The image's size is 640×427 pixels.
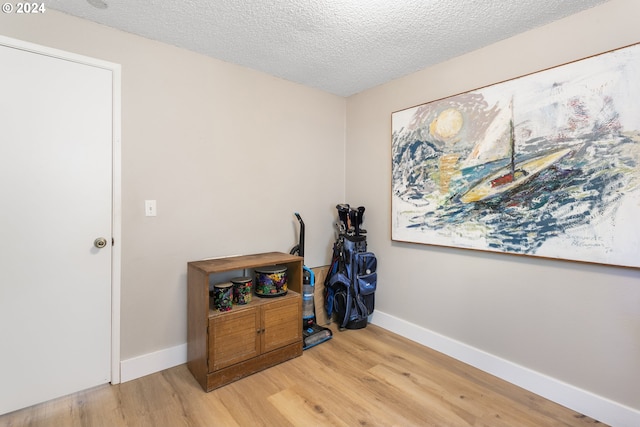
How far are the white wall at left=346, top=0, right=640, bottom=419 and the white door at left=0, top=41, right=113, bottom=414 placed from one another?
2304 mm

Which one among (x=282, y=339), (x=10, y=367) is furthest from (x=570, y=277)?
(x=10, y=367)

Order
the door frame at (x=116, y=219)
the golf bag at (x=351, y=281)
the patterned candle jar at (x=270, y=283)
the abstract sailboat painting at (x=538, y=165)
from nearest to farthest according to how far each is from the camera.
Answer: the abstract sailboat painting at (x=538, y=165)
the door frame at (x=116, y=219)
the patterned candle jar at (x=270, y=283)
the golf bag at (x=351, y=281)

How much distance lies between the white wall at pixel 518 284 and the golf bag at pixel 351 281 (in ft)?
0.61

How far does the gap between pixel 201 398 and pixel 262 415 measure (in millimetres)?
444

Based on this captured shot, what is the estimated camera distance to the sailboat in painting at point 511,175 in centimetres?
188

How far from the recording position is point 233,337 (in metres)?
2.04

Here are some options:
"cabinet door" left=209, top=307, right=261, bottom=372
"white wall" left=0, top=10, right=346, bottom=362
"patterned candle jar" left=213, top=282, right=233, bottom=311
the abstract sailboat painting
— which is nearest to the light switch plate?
"white wall" left=0, top=10, right=346, bottom=362

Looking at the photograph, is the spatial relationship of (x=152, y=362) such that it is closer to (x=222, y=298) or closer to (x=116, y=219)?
(x=222, y=298)

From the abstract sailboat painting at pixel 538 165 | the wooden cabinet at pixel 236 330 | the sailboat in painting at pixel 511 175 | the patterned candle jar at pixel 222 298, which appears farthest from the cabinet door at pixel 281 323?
the sailboat in painting at pixel 511 175

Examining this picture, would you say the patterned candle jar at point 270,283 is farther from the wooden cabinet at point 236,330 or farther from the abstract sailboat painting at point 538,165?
the abstract sailboat painting at point 538,165

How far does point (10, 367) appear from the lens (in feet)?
5.60

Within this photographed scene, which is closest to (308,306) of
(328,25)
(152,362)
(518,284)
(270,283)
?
(270,283)

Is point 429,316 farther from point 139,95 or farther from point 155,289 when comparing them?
point 139,95

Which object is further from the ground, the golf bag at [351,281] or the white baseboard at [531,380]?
the golf bag at [351,281]
